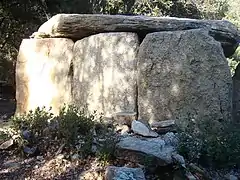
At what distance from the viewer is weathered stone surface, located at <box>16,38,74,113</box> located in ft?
24.0

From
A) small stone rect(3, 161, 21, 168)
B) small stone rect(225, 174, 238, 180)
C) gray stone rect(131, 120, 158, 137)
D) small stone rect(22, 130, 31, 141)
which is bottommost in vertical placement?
small stone rect(3, 161, 21, 168)

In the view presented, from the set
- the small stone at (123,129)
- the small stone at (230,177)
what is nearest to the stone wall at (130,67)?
the small stone at (123,129)

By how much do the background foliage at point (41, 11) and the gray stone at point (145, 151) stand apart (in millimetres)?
6849

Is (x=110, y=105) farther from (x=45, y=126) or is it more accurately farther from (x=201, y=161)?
(x=201, y=161)

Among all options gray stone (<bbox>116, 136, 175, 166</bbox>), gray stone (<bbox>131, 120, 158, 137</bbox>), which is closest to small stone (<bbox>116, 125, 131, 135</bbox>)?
gray stone (<bbox>131, 120, 158, 137</bbox>)

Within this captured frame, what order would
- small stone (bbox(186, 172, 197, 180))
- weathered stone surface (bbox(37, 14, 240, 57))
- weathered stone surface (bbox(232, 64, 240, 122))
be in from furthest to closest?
weathered stone surface (bbox(37, 14, 240, 57))
weathered stone surface (bbox(232, 64, 240, 122))
small stone (bbox(186, 172, 197, 180))

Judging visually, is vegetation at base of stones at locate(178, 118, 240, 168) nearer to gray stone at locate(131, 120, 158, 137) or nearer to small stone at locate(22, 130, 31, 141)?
gray stone at locate(131, 120, 158, 137)

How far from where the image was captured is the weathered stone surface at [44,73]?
7.32 meters

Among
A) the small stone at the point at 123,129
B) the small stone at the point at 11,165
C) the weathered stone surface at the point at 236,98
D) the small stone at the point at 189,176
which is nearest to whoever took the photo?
the small stone at the point at 189,176

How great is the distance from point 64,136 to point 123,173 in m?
1.13

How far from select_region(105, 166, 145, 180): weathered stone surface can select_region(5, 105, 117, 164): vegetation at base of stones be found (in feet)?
1.10

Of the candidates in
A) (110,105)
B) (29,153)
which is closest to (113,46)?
(110,105)

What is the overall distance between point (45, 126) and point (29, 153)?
439 mm

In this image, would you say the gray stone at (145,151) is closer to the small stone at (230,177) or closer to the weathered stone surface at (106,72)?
the small stone at (230,177)
